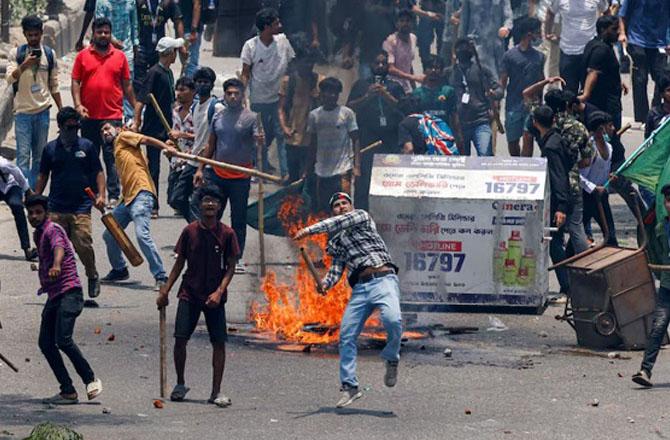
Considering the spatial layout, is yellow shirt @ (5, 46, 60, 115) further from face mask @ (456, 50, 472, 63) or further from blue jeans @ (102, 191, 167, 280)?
face mask @ (456, 50, 472, 63)

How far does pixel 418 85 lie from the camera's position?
63.2ft

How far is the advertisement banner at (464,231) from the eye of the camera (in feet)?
47.1

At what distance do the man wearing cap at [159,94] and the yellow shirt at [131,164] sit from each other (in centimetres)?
227

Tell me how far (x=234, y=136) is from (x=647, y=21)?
6.43 m

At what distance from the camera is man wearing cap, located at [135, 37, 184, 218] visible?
17391mm

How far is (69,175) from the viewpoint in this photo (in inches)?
572

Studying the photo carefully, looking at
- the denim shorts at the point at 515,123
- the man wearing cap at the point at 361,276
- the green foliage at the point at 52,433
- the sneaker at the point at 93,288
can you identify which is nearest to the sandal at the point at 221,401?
the man wearing cap at the point at 361,276

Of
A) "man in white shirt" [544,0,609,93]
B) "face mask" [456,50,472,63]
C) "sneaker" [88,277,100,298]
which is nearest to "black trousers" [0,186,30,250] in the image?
"sneaker" [88,277,100,298]

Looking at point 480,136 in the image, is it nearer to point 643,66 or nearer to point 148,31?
point 643,66

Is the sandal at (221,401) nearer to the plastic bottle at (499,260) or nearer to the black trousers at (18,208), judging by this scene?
the plastic bottle at (499,260)

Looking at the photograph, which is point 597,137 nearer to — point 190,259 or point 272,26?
point 272,26

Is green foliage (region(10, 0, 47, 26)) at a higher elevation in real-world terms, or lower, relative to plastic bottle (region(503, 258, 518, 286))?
higher

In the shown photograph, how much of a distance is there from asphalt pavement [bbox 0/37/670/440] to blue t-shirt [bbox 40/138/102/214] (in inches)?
30.1

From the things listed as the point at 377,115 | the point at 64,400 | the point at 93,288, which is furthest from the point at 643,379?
the point at 377,115
